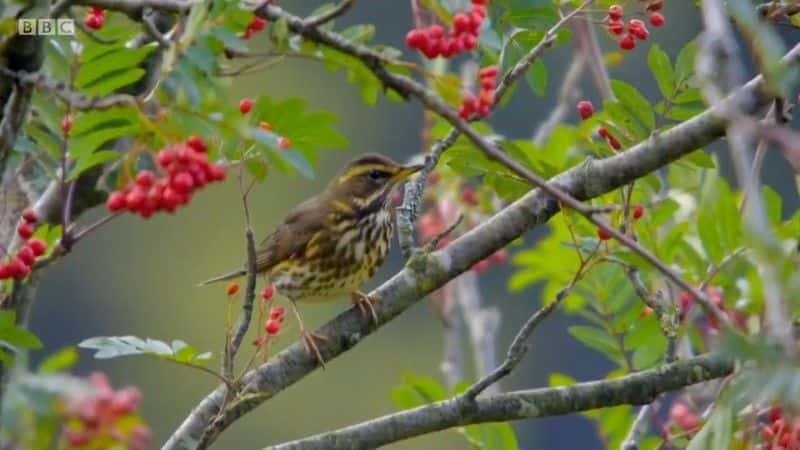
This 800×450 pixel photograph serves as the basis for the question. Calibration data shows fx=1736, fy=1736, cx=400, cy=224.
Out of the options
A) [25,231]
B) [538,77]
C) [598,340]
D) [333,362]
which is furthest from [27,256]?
[333,362]

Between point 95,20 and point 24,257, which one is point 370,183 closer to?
point 95,20

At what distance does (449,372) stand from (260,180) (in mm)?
2395

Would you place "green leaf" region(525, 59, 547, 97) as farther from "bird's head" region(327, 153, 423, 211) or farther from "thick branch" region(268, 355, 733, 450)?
"bird's head" region(327, 153, 423, 211)

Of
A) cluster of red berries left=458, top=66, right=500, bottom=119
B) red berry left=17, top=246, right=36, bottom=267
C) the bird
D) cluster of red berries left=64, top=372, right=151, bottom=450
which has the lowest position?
the bird

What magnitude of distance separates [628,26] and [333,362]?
46.7 ft

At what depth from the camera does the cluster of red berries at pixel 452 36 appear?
3014mm

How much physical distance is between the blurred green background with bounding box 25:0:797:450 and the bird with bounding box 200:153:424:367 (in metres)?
11.8

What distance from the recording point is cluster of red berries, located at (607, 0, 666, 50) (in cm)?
394

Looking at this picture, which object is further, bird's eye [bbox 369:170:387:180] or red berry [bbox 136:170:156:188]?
bird's eye [bbox 369:170:387:180]

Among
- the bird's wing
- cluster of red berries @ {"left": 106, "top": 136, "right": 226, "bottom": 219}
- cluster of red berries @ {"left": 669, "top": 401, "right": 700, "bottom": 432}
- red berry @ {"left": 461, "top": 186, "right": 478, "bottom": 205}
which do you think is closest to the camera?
cluster of red berries @ {"left": 106, "top": 136, "right": 226, "bottom": 219}

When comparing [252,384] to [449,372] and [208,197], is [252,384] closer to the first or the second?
[449,372]

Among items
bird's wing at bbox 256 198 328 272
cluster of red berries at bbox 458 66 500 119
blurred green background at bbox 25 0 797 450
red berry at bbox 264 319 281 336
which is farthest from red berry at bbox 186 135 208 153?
blurred green background at bbox 25 0 797 450

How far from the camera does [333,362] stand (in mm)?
18047

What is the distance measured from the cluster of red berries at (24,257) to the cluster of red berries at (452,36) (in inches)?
37.2
